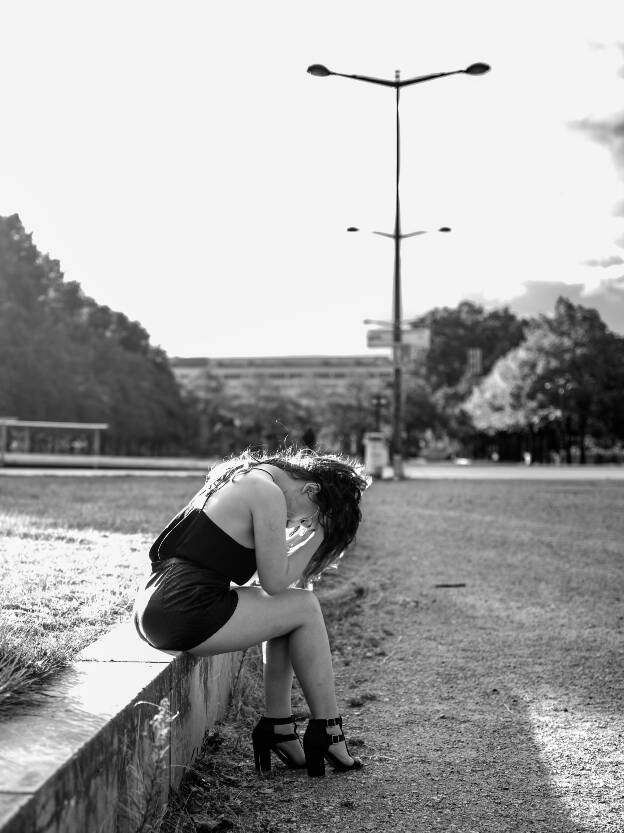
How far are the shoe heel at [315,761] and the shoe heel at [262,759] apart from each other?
0.16 meters

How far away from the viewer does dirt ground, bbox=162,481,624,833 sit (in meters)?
3.10

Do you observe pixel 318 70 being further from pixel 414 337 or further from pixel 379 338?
pixel 414 337

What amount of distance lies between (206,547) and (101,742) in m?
1.04

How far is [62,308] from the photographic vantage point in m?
47.3

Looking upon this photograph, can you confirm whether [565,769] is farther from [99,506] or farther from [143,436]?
[143,436]

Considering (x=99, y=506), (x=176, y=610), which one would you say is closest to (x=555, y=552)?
(x=99, y=506)

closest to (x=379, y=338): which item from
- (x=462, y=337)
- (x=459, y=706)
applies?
(x=459, y=706)

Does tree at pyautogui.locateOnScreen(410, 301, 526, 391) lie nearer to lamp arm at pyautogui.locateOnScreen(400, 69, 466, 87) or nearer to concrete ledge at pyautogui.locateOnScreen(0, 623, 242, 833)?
lamp arm at pyautogui.locateOnScreen(400, 69, 466, 87)

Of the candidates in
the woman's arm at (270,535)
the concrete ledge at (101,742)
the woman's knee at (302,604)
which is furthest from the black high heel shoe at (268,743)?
the woman's arm at (270,535)

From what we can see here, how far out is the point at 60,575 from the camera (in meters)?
5.02

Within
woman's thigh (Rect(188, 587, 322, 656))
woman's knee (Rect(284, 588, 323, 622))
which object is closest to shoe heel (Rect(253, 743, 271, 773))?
woman's thigh (Rect(188, 587, 322, 656))

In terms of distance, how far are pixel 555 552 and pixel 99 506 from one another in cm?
512

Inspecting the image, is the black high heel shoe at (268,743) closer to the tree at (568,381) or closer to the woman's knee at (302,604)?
the woman's knee at (302,604)

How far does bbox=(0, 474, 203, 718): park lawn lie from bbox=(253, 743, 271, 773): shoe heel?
2.44ft
